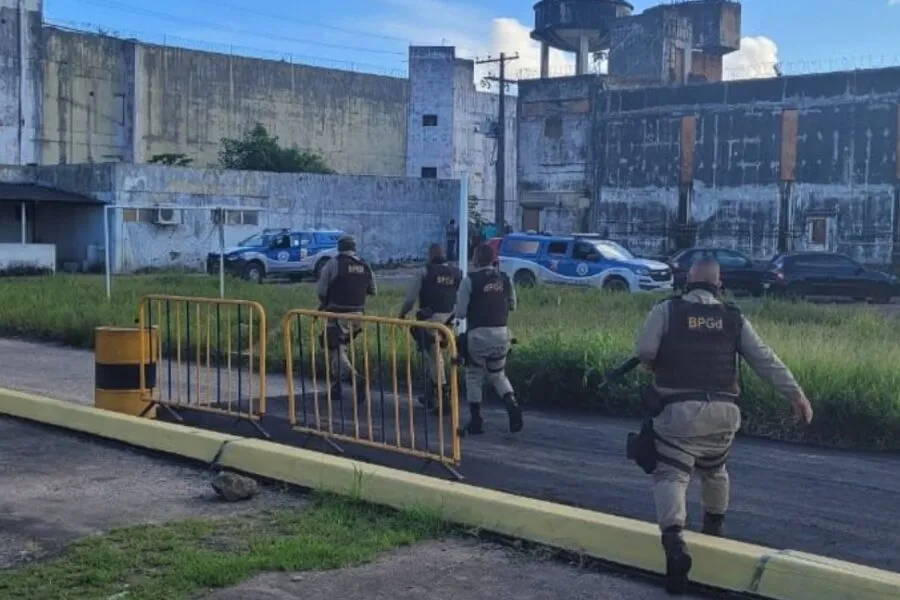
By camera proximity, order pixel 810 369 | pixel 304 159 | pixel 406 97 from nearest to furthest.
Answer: pixel 810 369
pixel 304 159
pixel 406 97

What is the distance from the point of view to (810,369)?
11062 millimetres

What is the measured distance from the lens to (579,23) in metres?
56.2

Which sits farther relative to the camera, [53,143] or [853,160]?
[53,143]

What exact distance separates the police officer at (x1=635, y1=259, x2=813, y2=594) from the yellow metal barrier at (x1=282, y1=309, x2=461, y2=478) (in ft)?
7.05

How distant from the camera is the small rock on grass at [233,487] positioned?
7.59 metres

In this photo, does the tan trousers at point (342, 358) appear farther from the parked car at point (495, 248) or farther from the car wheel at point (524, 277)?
the car wheel at point (524, 277)

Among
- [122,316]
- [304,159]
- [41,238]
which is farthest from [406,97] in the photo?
[122,316]

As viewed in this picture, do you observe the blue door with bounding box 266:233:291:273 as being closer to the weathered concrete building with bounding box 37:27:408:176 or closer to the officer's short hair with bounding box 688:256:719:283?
the weathered concrete building with bounding box 37:27:408:176

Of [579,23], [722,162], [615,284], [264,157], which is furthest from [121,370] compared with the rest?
[579,23]

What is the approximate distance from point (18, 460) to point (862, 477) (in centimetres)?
663

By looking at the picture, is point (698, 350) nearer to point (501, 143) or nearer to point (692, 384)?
point (692, 384)

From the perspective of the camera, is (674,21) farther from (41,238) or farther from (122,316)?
(122,316)

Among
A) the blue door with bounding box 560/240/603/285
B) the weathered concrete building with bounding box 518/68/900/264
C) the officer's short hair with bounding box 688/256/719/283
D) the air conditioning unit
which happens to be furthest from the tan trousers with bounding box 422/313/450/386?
the weathered concrete building with bounding box 518/68/900/264

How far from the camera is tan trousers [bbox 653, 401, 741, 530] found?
5809mm
